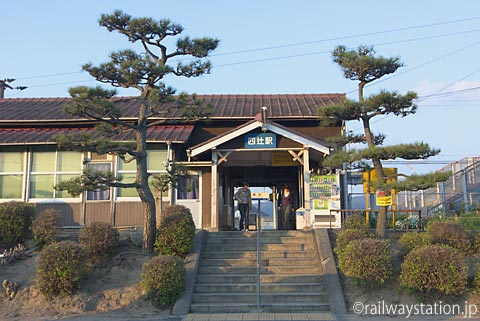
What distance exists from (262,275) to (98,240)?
156 inches

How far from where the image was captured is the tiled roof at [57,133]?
16.6 m

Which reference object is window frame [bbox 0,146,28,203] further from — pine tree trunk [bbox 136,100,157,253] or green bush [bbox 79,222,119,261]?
pine tree trunk [bbox 136,100,157,253]

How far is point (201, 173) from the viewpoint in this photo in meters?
16.7

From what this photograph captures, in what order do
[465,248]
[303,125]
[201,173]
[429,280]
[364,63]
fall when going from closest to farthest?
[429,280] < [465,248] < [364,63] < [201,173] < [303,125]

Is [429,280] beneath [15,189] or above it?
beneath

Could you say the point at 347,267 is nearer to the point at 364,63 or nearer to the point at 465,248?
the point at 465,248

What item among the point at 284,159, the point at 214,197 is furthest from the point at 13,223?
the point at 284,159

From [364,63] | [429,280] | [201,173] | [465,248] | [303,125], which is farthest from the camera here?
[303,125]

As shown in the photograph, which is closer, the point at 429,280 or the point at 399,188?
the point at 429,280

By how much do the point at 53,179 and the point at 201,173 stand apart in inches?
200

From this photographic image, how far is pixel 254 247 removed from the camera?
13031 millimetres

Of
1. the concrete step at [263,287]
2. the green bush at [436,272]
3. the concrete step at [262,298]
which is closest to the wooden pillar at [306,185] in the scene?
the concrete step at [263,287]

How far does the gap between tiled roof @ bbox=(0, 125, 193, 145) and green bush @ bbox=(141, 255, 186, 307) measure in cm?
645

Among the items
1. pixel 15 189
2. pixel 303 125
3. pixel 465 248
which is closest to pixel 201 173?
→ pixel 303 125
